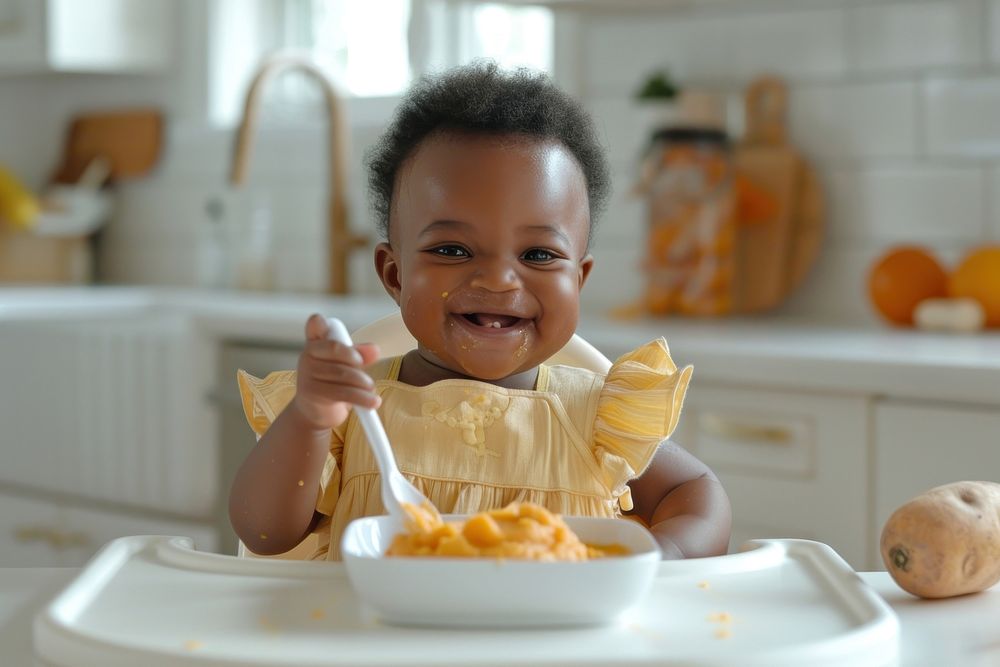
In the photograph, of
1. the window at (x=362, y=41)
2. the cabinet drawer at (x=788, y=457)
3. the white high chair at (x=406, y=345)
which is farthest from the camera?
the window at (x=362, y=41)

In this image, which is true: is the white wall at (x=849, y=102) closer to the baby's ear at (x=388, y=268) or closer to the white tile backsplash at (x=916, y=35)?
the white tile backsplash at (x=916, y=35)

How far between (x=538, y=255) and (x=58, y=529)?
1983 mm

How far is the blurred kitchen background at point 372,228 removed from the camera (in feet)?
5.54

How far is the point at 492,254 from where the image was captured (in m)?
0.93

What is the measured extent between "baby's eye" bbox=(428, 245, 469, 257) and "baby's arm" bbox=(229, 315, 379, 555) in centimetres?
17

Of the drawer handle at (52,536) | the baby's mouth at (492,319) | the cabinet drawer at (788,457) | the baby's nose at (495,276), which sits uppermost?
the baby's nose at (495,276)

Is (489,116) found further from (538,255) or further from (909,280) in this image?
(909,280)

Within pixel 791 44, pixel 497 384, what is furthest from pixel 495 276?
pixel 791 44

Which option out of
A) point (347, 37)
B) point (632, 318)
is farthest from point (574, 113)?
point (347, 37)

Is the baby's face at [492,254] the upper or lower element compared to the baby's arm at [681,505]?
upper

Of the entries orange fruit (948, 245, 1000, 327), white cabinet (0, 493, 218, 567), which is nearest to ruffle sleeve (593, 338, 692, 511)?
orange fruit (948, 245, 1000, 327)

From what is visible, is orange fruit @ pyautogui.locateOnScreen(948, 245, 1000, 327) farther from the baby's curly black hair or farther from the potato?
the potato

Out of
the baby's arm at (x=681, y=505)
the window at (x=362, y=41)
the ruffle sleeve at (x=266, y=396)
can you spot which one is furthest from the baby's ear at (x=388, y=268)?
the window at (x=362, y=41)

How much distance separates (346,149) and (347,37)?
0.45 m
